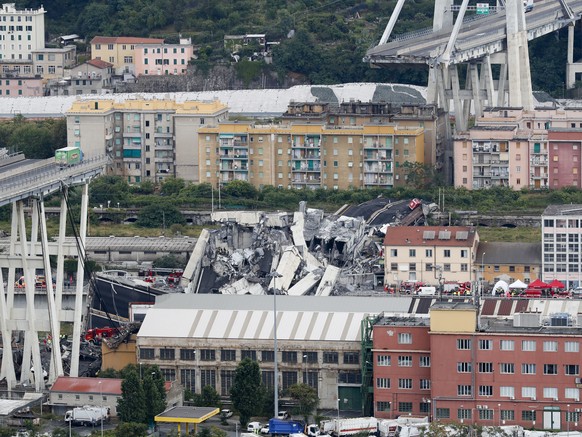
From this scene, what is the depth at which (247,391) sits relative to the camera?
50281mm

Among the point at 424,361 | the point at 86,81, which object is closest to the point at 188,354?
the point at 424,361

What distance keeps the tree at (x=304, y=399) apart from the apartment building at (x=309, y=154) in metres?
23.9

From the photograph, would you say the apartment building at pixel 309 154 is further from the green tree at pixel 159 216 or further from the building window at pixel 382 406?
the building window at pixel 382 406

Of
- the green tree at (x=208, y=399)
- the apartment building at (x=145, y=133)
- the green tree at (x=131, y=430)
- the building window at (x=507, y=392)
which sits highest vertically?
the apartment building at (x=145, y=133)

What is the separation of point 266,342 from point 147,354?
2.59 m

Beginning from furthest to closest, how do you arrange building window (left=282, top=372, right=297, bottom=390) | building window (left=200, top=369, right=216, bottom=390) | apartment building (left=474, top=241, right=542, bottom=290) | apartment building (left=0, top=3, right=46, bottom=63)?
apartment building (left=0, top=3, right=46, bottom=63), apartment building (left=474, top=241, right=542, bottom=290), building window (left=200, top=369, right=216, bottom=390), building window (left=282, top=372, right=297, bottom=390)

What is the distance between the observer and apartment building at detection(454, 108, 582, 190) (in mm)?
73375

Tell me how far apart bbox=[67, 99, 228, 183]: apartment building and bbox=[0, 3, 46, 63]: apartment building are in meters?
16.0

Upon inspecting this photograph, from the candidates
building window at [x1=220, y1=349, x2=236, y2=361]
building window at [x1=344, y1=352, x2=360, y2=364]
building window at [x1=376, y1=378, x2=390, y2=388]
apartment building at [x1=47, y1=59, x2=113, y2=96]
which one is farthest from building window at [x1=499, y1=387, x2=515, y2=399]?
apartment building at [x1=47, y1=59, x2=113, y2=96]

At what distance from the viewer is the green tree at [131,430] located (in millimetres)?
48031

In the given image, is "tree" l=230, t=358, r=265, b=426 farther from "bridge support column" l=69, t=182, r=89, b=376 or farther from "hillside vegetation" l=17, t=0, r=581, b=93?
"hillside vegetation" l=17, t=0, r=581, b=93

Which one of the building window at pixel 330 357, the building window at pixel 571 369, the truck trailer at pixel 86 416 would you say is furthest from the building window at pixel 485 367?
the truck trailer at pixel 86 416

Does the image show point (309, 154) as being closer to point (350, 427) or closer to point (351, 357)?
point (351, 357)

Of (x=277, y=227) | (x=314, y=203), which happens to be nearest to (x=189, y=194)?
(x=314, y=203)
